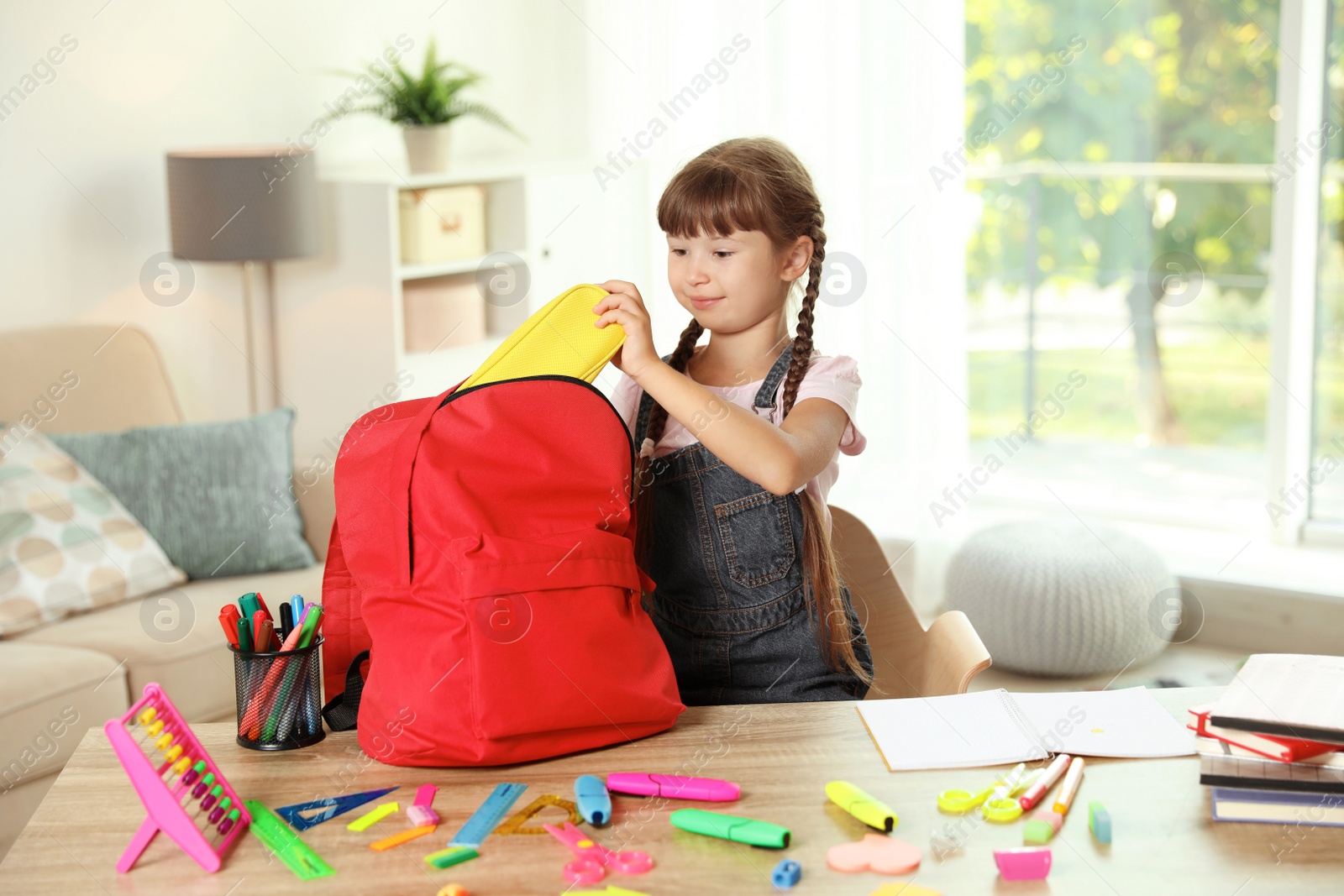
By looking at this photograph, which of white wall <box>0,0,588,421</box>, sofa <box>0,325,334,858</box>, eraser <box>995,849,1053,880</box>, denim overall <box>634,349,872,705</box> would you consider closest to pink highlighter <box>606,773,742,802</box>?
eraser <box>995,849,1053,880</box>

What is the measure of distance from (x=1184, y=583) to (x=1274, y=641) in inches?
10.4

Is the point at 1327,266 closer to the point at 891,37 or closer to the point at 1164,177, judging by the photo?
the point at 1164,177

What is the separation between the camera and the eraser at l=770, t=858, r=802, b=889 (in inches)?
36.3

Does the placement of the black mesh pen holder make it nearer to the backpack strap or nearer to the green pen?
the backpack strap

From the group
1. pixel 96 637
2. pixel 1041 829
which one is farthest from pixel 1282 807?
pixel 96 637

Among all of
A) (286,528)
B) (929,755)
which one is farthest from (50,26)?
(929,755)

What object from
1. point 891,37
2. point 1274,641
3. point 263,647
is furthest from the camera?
point 891,37

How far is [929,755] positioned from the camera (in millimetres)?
1134

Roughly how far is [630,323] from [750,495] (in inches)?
11.6

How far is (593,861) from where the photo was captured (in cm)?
95

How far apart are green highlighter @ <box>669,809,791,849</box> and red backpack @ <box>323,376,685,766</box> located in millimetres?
161

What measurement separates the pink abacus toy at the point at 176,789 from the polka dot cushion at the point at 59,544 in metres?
1.52

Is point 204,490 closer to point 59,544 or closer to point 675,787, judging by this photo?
point 59,544

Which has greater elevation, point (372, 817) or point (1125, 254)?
point (1125, 254)
